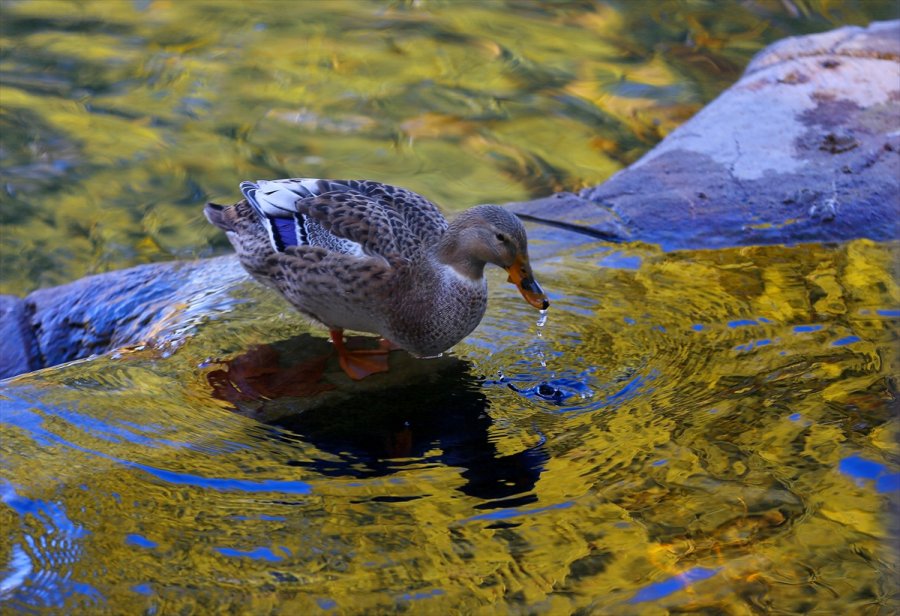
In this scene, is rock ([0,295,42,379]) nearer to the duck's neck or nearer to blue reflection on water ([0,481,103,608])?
blue reflection on water ([0,481,103,608])

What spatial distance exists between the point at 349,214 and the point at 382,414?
95 centimetres

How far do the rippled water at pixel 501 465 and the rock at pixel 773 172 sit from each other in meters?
0.75

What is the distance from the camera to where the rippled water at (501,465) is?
3301mm

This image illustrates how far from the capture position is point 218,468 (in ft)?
13.0

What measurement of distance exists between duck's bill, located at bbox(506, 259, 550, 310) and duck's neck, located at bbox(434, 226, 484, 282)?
0.16 metres

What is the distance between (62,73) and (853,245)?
6.63m

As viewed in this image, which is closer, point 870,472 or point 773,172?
point 870,472

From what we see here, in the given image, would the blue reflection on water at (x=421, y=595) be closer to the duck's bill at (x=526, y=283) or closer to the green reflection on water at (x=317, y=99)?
the duck's bill at (x=526, y=283)

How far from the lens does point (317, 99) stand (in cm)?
952

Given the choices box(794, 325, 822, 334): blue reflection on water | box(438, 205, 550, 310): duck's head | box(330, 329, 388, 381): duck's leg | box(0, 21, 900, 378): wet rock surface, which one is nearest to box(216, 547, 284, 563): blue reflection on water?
box(330, 329, 388, 381): duck's leg

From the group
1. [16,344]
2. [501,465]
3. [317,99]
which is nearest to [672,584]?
[501,465]

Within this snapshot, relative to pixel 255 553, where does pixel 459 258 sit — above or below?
above

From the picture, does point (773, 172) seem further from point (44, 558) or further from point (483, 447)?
point (44, 558)

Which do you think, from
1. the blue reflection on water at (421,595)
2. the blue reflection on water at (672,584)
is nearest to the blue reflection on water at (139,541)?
the blue reflection on water at (421,595)
